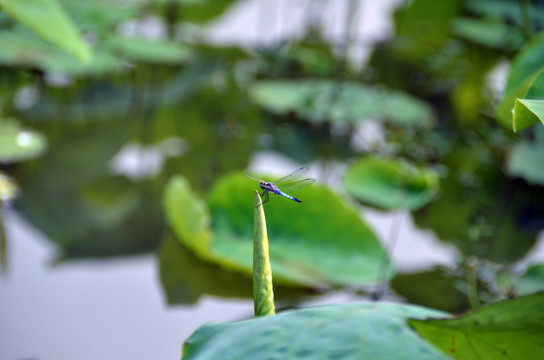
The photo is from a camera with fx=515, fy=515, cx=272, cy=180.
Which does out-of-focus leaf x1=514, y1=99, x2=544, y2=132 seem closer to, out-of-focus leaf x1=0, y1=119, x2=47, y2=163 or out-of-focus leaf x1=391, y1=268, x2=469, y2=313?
out-of-focus leaf x1=391, y1=268, x2=469, y2=313

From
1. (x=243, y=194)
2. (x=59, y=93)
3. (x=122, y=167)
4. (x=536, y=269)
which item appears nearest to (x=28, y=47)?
(x=59, y=93)

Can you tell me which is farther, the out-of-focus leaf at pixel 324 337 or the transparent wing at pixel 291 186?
the transparent wing at pixel 291 186

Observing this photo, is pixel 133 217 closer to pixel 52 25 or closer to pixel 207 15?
pixel 52 25

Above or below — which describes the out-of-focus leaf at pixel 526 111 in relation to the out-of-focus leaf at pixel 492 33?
above

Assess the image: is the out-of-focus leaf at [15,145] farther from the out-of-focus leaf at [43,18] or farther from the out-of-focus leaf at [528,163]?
the out-of-focus leaf at [528,163]

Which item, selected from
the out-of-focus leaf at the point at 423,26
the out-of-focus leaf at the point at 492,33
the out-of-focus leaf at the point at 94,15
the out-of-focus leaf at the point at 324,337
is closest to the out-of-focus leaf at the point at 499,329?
the out-of-focus leaf at the point at 324,337

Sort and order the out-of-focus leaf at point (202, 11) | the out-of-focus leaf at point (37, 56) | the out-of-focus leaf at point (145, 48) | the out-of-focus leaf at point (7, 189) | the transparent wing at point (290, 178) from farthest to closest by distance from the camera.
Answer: the out-of-focus leaf at point (202, 11)
the out-of-focus leaf at point (145, 48)
the out-of-focus leaf at point (37, 56)
the out-of-focus leaf at point (7, 189)
the transparent wing at point (290, 178)

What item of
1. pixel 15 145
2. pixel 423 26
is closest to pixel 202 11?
pixel 423 26

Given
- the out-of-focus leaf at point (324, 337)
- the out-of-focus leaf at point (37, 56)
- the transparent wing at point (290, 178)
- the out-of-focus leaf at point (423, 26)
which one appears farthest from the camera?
the out-of-focus leaf at point (423, 26)

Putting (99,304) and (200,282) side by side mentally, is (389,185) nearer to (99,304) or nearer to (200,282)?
(200,282)
